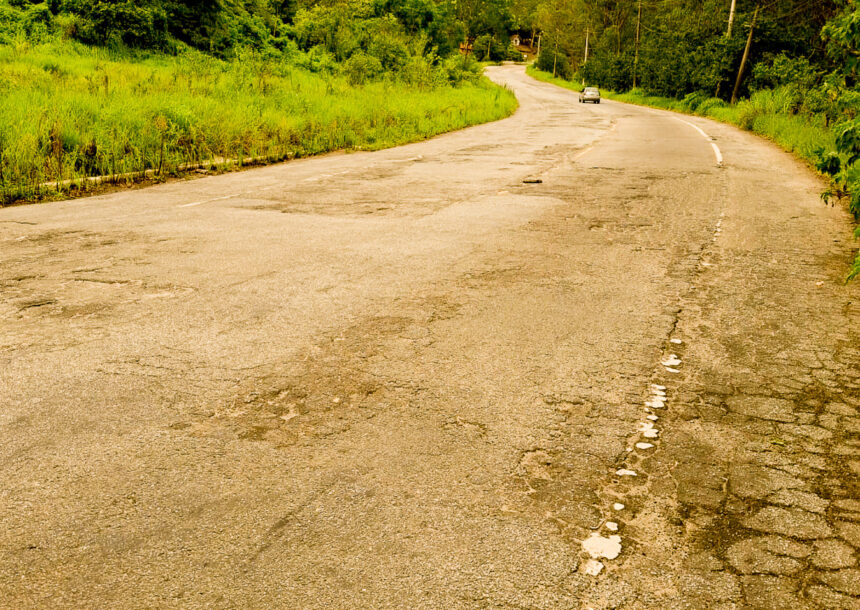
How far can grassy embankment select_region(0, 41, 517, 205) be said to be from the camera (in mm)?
11625

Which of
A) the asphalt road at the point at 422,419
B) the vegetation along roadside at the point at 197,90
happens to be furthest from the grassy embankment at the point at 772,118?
the vegetation along roadside at the point at 197,90

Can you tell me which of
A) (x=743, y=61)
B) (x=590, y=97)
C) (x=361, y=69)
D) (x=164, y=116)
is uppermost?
(x=743, y=61)

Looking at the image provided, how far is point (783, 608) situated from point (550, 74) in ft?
337

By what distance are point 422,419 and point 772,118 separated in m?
26.9

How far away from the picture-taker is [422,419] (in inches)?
148

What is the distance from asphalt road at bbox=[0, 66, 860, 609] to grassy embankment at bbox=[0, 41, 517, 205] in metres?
4.09

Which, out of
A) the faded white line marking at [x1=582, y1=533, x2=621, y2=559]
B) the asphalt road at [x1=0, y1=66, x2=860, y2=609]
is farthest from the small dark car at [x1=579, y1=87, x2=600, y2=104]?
the faded white line marking at [x1=582, y1=533, x2=621, y2=559]

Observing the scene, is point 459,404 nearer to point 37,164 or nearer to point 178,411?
point 178,411

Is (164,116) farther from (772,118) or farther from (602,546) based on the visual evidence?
(772,118)

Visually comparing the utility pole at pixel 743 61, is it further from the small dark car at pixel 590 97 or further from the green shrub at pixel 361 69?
the green shrub at pixel 361 69

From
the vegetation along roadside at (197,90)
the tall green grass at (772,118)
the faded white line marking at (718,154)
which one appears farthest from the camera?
the tall green grass at (772,118)

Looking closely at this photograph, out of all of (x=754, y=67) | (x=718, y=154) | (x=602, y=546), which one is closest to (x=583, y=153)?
(x=718, y=154)

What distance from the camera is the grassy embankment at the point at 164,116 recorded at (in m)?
11.6

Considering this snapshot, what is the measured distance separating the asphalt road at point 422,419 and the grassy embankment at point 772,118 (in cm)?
165
